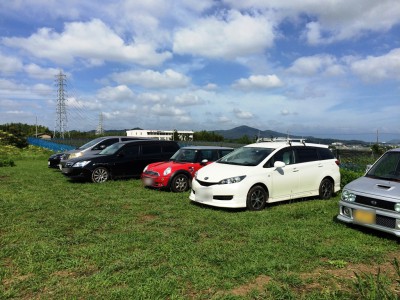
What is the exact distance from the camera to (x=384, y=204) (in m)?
5.77

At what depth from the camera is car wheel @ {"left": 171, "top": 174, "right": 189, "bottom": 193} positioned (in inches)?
414

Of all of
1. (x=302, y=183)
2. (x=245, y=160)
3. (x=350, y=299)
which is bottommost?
(x=350, y=299)

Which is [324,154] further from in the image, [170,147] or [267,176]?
[170,147]

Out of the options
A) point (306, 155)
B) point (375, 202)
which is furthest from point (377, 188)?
point (306, 155)

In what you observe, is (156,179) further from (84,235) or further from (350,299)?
(350,299)

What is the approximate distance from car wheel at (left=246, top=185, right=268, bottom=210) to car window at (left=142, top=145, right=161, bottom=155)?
6489 mm

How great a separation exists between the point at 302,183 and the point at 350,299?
18.0 feet

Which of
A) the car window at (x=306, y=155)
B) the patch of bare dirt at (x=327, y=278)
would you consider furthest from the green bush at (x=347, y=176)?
the patch of bare dirt at (x=327, y=278)

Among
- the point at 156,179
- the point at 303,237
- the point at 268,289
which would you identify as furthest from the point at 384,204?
the point at 156,179

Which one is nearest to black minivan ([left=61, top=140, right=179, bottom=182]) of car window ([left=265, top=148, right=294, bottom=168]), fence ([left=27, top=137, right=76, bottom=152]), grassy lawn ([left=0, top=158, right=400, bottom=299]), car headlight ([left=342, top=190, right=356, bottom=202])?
grassy lawn ([left=0, top=158, right=400, bottom=299])

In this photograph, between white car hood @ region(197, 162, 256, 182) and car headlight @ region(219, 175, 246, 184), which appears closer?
car headlight @ region(219, 175, 246, 184)

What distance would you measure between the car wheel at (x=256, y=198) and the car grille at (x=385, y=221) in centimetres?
277

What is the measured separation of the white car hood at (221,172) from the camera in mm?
8055

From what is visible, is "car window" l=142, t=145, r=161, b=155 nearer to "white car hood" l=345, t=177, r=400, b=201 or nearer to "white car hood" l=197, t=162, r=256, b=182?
"white car hood" l=197, t=162, r=256, b=182
